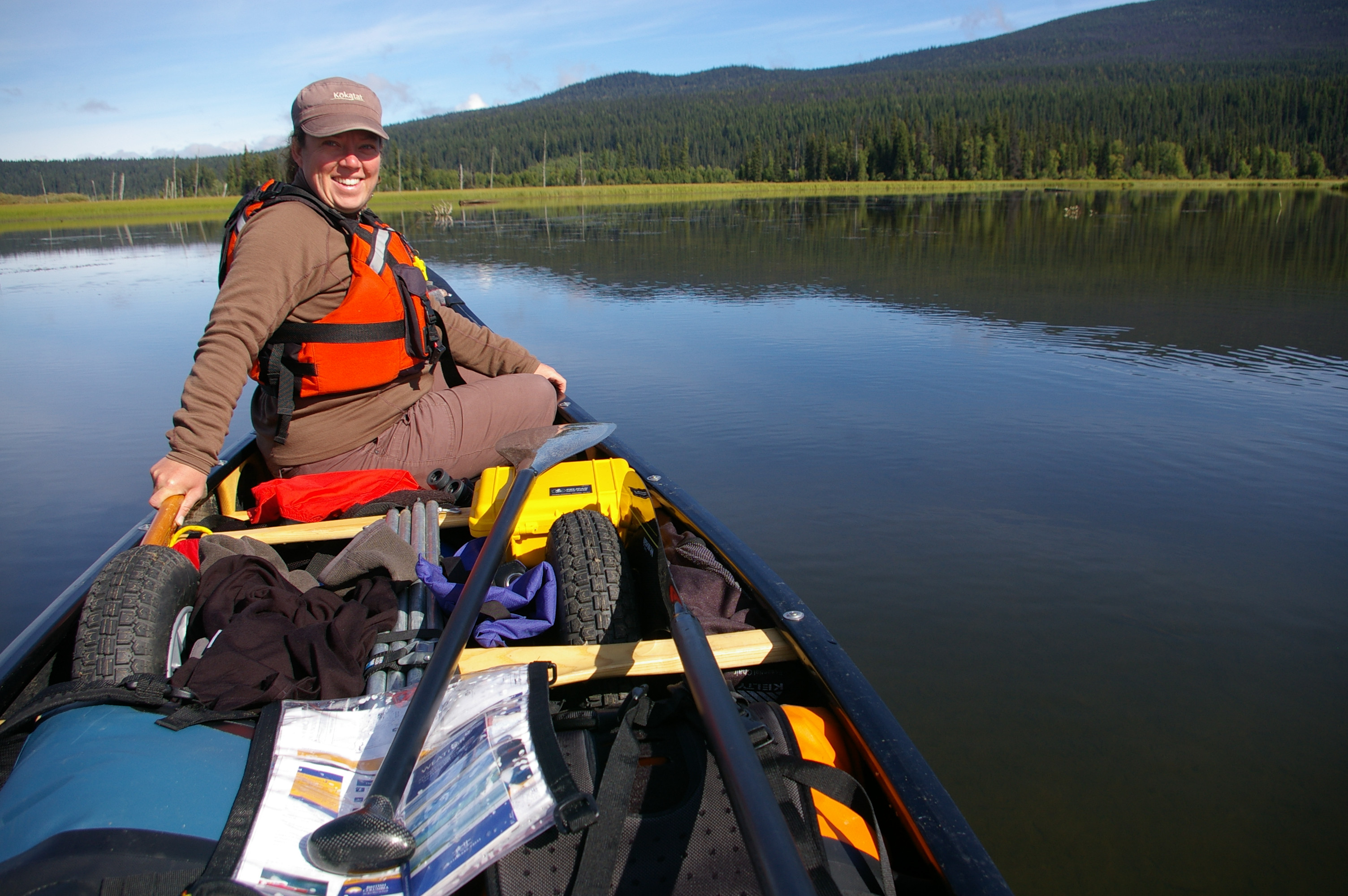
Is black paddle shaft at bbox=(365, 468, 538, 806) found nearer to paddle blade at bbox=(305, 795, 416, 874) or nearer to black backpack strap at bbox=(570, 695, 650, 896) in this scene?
paddle blade at bbox=(305, 795, 416, 874)

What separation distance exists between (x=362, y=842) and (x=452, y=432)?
210cm

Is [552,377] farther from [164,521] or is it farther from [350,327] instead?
[164,521]

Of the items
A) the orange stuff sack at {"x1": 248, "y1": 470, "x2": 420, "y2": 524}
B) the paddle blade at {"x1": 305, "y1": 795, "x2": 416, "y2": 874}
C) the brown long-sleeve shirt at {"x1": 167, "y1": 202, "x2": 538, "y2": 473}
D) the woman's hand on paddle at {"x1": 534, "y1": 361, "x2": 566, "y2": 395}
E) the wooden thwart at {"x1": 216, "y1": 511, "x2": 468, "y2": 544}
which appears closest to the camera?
the paddle blade at {"x1": 305, "y1": 795, "x2": 416, "y2": 874}

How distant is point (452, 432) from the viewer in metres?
3.09

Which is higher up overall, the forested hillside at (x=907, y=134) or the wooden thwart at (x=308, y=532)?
the forested hillside at (x=907, y=134)

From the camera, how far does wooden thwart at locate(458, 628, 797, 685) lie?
69.6 inches

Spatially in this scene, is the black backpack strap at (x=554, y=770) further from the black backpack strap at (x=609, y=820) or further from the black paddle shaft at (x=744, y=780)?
the black paddle shaft at (x=744, y=780)

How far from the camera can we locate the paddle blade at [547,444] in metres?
2.77

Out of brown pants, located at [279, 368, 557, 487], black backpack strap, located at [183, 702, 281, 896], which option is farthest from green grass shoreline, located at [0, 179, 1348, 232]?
black backpack strap, located at [183, 702, 281, 896]

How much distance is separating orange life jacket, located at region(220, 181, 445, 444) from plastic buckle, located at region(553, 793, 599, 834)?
1838 mm

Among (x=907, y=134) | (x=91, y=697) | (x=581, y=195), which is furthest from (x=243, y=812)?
(x=907, y=134)

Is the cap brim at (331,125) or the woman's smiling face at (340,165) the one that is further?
Result: the woman's smiling face at (340,165)

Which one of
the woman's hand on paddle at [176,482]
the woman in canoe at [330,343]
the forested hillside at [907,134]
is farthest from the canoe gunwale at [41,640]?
the forested hillside at [907,134]

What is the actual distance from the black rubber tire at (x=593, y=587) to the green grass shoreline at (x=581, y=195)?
40079mm
